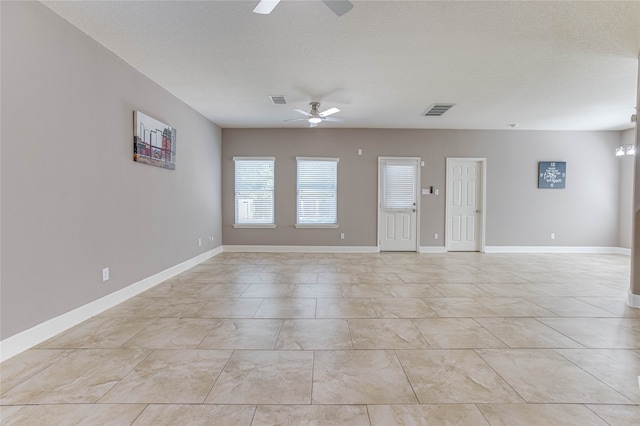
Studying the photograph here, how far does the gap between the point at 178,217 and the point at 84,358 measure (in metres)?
2.96

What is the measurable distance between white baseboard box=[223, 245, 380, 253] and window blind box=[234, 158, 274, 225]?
0.58m

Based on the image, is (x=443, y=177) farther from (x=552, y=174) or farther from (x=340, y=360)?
(x=340, y=360)

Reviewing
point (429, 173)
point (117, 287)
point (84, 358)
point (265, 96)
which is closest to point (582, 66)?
point (429, 173)

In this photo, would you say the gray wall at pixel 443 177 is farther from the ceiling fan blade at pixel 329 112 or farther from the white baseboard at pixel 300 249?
the ceiling fan blade at pixel 329 112

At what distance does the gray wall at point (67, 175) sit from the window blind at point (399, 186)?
469cm

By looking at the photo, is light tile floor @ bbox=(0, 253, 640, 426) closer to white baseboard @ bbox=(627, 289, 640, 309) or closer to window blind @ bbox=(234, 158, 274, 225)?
white baseboard @ bbox=(627, 289, 640, 309)

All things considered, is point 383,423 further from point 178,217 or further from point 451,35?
point 178,217

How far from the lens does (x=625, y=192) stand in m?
6.80

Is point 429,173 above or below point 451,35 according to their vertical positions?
below

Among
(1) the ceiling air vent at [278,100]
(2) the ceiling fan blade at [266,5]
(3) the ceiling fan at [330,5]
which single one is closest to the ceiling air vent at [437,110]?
(1) the ceiling air vent at [278,100]

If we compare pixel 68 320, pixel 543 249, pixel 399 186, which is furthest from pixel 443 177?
pixel 68 320

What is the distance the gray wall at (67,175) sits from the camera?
229 centimetres

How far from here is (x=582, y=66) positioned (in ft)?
11.9

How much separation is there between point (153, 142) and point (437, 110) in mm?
4678
